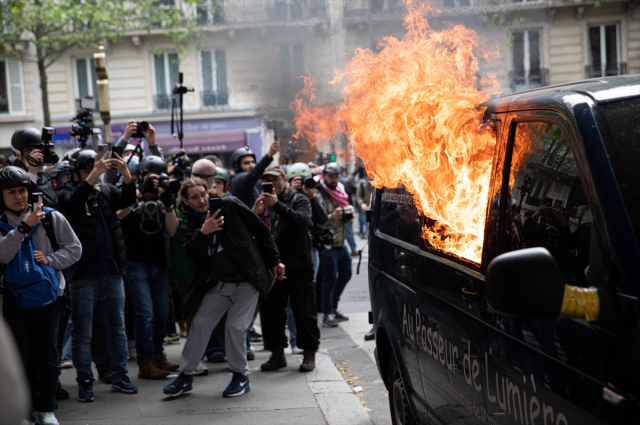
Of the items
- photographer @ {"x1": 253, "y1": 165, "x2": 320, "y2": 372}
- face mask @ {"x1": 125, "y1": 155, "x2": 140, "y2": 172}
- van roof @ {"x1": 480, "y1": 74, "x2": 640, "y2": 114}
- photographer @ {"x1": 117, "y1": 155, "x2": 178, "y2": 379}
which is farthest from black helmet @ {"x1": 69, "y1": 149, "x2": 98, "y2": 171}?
van roof @ {"x1": 480, "y1": 74, "x2": 640, "y2": 114}

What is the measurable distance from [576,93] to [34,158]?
472 centimetres

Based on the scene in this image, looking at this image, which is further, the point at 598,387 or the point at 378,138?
the point at 378,138

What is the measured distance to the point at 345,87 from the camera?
18.5 ft

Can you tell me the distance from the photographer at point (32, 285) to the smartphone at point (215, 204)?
1.22 m

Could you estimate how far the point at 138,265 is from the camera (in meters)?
6.43

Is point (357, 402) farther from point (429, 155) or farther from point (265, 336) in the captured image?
point (429, 155)

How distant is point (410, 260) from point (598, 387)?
5.89ft

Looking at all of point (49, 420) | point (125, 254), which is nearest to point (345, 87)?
point (125, 254)

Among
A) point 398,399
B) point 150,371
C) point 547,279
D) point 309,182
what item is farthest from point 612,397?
point 309,182

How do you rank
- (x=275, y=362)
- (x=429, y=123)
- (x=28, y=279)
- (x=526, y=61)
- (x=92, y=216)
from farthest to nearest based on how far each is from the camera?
(x=526, y=61), (x=275, y=362), (x=92, y=216), (x=28, y=279), (x=429, y=123)

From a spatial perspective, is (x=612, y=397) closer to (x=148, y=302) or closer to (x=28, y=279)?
(x=28, y=279)

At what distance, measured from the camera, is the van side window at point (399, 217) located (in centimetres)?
380

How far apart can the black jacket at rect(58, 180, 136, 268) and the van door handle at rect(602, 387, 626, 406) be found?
15.3 ft

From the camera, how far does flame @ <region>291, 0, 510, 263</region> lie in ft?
10.6
